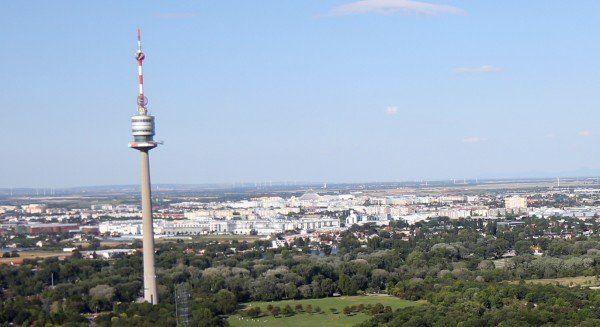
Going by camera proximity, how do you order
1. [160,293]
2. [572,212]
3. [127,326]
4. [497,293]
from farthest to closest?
1. [572,212]
2. [160,293]
3. [497,293]
4. [127,326]

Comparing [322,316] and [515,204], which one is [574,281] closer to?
[322,316]

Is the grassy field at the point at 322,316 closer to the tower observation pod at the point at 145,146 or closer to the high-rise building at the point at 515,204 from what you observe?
the tower observation pod at the point at 145,146

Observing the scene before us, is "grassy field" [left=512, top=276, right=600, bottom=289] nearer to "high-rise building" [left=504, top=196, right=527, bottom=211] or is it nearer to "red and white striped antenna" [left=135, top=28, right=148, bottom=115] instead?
"red and white striped antenna" [left=135, top=28, right=148, bottom=115]

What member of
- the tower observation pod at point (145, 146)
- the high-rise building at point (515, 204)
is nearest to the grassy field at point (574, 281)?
the tower observation pod at point (145, 146)

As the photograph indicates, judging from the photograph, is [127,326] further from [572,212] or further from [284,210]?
[284,210]

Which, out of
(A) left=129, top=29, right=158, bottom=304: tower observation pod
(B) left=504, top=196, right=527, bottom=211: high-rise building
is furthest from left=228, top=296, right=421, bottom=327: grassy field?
(B) left=504, top=196, right=527, bottom=211: high-rise building

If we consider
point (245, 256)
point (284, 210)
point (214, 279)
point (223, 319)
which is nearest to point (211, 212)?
point (284, 210)
